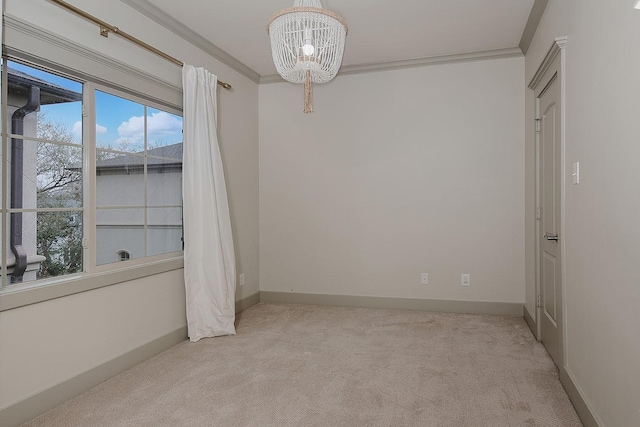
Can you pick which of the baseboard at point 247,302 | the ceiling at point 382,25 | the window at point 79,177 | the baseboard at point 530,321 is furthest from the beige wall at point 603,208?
the baseboard at point 247,302

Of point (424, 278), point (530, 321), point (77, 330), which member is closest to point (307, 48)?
point (77, 330)

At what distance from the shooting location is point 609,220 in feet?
5.77

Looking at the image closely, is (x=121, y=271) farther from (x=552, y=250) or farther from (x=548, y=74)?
(x=548, y=74)

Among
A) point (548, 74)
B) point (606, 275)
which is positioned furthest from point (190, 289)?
point (548, 74)

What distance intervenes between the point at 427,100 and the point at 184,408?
11.4 ft

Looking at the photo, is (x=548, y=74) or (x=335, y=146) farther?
(x=335, y=146)

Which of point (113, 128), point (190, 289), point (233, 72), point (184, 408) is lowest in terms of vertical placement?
point (184, 408)

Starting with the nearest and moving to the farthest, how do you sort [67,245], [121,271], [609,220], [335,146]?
[609,220]
[67,245]
[121,271]
[335,146]

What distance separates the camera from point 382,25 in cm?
337

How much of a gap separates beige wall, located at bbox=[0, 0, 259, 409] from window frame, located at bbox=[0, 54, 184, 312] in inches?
2.3

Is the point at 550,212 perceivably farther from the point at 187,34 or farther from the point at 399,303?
the point at 187,34

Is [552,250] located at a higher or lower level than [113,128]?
lower

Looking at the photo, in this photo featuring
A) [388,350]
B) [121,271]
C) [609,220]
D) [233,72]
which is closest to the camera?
[609,220]

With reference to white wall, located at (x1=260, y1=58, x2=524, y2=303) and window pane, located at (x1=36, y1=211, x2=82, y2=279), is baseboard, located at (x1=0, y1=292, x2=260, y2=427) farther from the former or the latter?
white wall, located at (x1=260, y1=58, x2=524, y2=303)
